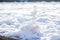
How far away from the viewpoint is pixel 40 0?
3332 mm

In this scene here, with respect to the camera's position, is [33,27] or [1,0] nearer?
[33,27]

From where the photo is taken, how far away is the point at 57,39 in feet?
2.76

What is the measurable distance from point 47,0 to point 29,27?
2.38 meters

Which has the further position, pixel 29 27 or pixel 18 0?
pixel 18 0

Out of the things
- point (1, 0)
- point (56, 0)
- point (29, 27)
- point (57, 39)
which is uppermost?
point (1, 0)

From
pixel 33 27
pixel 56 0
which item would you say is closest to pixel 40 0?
pixel 56 0

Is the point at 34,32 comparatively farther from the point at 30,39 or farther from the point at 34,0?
the point at 34,0

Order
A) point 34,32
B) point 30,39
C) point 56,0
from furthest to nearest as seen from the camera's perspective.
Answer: point 56,0 → point 34,32 → point 30,39

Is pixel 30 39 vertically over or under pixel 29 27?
under

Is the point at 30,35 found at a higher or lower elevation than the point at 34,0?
lower

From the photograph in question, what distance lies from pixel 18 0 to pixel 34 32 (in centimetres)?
247

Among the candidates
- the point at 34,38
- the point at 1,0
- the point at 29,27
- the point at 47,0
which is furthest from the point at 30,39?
the point at 1,0

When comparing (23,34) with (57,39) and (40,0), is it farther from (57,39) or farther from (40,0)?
(40,0)

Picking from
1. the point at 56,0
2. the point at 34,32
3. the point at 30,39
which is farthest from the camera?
the point at 56,0
